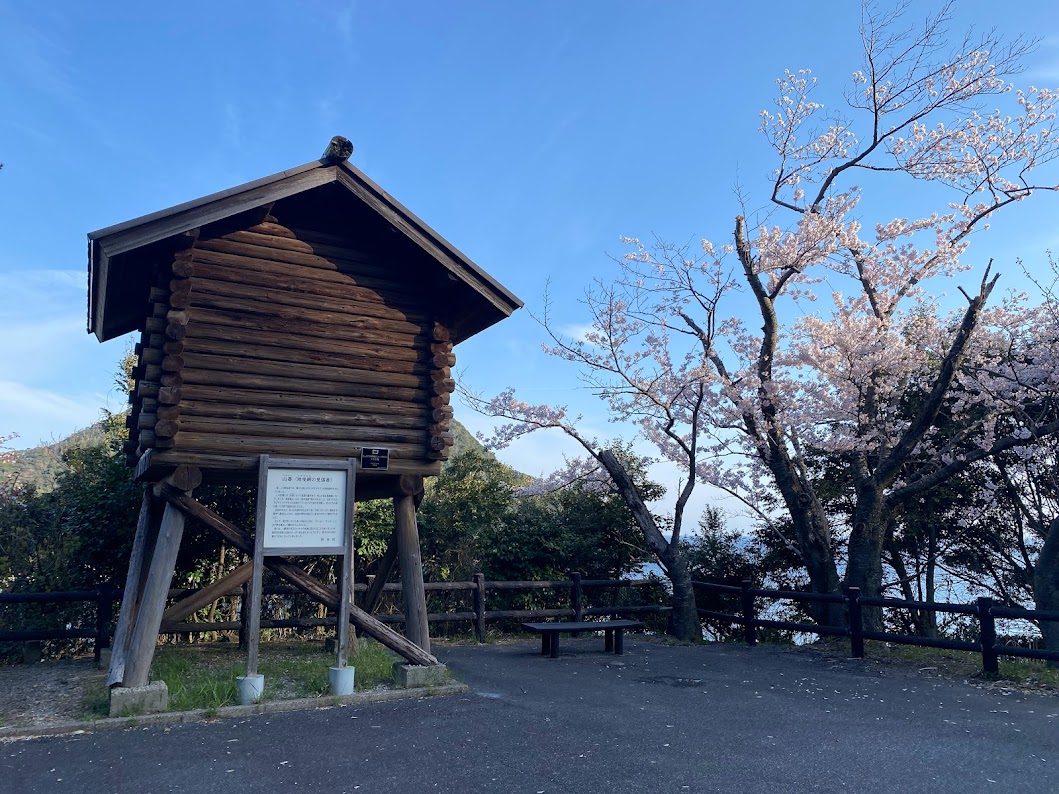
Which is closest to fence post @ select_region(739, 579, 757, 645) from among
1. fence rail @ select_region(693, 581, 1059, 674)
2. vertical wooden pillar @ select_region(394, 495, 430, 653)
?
fence rail @ select_region(693, 581, 1059, 674)

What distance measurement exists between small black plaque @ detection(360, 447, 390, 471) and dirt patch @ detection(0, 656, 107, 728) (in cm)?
368

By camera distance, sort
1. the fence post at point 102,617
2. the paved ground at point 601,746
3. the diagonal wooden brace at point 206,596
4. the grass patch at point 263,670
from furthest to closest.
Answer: the fence post at point 102,617 → the diagonal wooden brace at point 206,596 → the grass patch at point 263,670 → the paved ground at point 601,746

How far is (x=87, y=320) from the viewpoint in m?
9.75

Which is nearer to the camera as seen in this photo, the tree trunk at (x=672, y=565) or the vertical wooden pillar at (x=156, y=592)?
the vertical wooden pillar at (x=156, y=592)

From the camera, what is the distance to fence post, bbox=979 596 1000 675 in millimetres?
9562

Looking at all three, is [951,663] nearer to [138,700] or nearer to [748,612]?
[748,612]

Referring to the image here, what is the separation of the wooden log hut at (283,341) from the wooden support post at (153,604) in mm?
16

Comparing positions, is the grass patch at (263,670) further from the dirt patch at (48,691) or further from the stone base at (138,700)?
the dirt patch at (48,691)

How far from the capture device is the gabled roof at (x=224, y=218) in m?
7.78

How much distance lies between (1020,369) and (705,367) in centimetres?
596

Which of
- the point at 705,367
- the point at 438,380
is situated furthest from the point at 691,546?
the point at 438,380

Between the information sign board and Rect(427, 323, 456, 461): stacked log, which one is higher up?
Rect(427, 323, 456, 461): stacked log

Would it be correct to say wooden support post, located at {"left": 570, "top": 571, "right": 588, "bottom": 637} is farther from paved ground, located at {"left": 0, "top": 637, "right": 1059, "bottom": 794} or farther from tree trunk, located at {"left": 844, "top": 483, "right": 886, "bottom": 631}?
tree trunk, located at {"left": 844, "top": 483, "right": 886, "bottom": 631}

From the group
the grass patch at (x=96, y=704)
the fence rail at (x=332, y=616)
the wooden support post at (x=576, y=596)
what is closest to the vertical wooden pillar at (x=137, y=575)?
the grass patch at (x=96, y=704)
